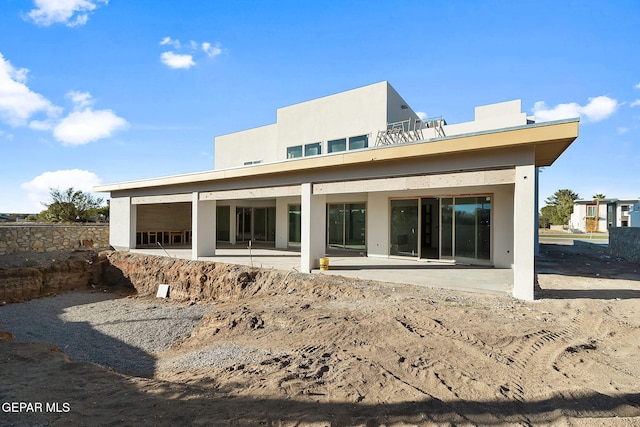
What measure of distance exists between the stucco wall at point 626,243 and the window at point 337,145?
1534cm

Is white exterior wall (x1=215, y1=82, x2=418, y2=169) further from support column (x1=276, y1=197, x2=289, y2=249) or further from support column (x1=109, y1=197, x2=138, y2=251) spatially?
support column (x1=109, y1=197, x2=138, y2=251)

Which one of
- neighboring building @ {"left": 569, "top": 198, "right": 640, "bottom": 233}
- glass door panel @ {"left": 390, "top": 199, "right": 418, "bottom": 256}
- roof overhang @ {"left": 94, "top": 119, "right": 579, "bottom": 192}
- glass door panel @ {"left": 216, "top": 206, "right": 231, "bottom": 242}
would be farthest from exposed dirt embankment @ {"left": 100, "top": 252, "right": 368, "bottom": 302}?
neighboring building @ {"left": 569, "top": 198, "right": 640, "bottom": 233}

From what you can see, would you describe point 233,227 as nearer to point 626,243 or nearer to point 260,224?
point 260,224

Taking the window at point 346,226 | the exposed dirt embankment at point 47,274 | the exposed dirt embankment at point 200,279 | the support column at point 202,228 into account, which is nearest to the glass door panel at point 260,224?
the window at point 346,226

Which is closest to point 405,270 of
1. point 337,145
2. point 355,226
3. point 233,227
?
point 355,226

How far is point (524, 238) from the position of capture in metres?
7.86

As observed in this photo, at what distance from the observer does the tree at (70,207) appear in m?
29.7

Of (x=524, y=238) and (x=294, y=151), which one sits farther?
(x=294, y=151)

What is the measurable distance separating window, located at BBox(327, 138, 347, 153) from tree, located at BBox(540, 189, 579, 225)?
4921cm

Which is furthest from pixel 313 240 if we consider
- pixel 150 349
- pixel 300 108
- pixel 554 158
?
pixel 300 108

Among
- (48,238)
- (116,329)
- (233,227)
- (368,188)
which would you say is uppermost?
Result: (368,188)

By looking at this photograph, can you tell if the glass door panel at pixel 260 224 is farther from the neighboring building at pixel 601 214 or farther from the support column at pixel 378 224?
the neighboring building at pixel 601 214

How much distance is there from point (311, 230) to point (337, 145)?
26.7ft

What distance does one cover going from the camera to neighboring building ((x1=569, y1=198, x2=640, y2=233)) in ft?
145
